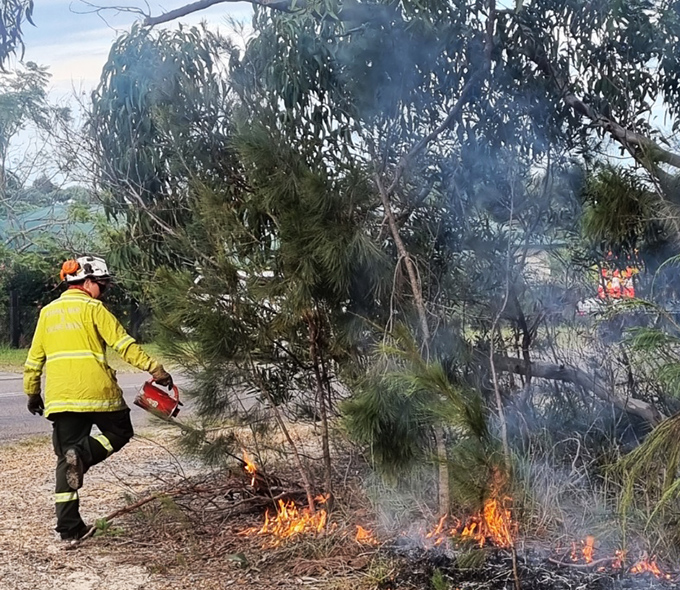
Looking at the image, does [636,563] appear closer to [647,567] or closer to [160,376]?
[647,567]

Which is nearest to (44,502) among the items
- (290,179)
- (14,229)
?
(290,179)

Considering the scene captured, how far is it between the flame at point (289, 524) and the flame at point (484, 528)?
719mm

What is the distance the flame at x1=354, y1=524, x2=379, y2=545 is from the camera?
14.2ft

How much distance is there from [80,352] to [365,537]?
2.03 metres

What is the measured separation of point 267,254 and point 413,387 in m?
1.58

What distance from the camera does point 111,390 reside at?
17.0 feet

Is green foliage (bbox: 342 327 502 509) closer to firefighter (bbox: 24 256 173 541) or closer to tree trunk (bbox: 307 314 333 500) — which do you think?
tree trunk (bbox: 307 314 333 500)

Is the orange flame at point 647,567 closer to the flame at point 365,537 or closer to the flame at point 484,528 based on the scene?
the flame at point 484,528

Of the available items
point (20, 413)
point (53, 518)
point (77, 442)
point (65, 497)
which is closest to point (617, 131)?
point (77, 442)

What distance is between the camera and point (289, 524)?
4762mm

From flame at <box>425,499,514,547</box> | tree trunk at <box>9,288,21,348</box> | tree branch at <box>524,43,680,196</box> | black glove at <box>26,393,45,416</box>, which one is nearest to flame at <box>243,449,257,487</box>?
flame at <box>425,499,514,547</box>

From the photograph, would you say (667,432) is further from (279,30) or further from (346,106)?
(279,30)

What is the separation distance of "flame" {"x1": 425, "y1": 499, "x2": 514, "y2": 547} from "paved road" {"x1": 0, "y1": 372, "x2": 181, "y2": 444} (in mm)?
5193

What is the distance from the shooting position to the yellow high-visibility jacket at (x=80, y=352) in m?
5.05
